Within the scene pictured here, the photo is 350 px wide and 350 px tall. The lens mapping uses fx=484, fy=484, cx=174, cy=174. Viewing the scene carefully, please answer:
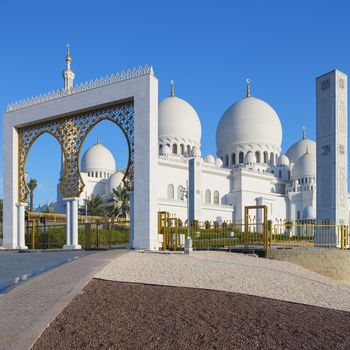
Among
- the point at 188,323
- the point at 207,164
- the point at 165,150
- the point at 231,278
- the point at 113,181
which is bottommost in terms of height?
the point at 231,278

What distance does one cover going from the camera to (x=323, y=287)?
352 inches

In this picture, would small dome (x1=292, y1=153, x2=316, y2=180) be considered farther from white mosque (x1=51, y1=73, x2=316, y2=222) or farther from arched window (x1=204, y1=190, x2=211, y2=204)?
arched window (x1=204, y1=190, x2=211, y2=204)

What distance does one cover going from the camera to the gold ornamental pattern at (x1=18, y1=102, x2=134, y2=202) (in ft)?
55.4

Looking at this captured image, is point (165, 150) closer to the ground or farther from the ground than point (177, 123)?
closer to the ground

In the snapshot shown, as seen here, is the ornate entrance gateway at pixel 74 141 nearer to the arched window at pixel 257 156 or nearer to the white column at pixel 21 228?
the white column at pixel 21 228

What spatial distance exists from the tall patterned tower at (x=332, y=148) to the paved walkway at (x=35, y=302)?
42.3 ft

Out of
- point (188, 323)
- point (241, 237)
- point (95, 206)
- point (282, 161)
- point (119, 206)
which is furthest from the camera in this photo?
point (282, 161)

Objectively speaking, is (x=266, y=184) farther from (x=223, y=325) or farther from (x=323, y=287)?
(x=223, y=325)

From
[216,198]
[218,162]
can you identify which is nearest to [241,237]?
[216,198]

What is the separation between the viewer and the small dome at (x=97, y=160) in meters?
49.2

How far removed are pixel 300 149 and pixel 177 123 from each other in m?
16.2

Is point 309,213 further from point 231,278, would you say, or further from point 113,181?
point 231,278

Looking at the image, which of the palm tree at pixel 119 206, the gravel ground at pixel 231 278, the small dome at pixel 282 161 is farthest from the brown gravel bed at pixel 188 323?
the small dome at pixel 282 161

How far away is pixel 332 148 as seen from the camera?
19.6m
